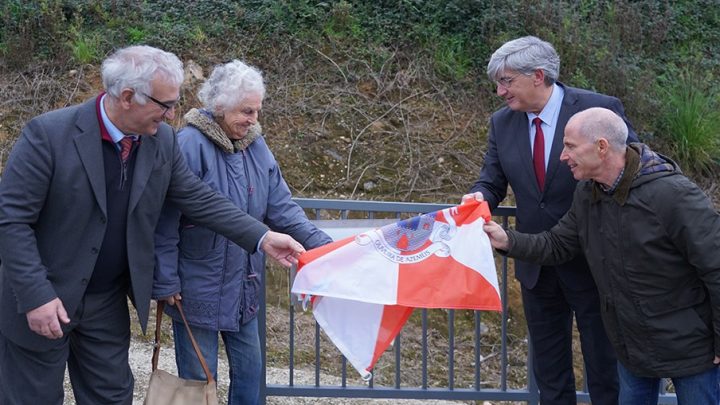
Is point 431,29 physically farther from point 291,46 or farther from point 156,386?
point 156,386

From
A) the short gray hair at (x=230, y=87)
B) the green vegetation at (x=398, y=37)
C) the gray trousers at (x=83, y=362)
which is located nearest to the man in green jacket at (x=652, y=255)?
the short gray hair at (x=230, y=87)

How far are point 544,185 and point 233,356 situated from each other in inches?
70.5

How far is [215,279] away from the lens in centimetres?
460

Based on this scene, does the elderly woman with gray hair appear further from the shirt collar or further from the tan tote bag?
the shirt collar

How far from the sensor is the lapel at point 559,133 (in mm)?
4824

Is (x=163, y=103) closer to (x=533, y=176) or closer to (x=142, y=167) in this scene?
(x=142, y=167)

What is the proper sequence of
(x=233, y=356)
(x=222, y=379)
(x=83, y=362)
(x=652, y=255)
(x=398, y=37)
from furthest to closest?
(x=398, y=37) → (x=222, y=379) → (x=233, y=356) → (x=83, y=362) → (x=652, y=255)

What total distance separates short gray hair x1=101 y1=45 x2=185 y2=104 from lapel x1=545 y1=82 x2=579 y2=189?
1.92 meters

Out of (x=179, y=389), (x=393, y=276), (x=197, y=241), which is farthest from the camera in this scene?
(x=393, y=276)

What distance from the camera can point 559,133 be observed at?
4836 millimetres

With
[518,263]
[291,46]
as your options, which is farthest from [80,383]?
[291,46]

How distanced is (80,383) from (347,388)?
1.88 metres

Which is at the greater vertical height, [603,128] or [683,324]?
[603,128]

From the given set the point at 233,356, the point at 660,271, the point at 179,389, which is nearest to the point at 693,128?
the point at 660,271
